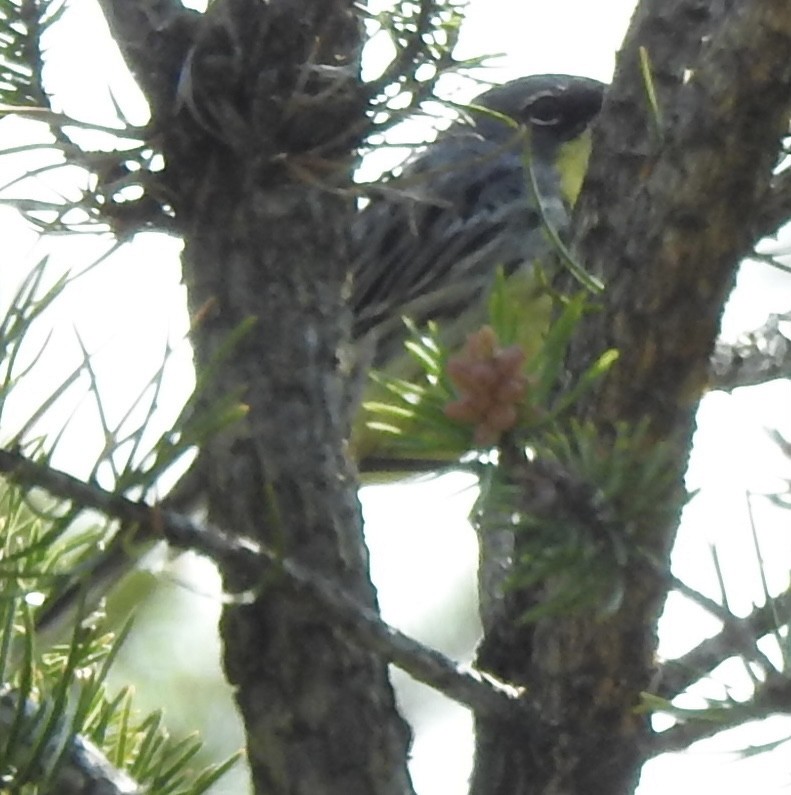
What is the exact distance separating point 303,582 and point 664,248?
0.21 meters

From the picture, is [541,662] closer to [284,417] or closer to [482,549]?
[284,417]

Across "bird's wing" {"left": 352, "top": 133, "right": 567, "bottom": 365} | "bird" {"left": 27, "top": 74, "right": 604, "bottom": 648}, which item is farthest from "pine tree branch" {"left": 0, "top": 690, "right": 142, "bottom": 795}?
"bird's wing" {"left": 352, "top": 133, "right": 567, "bottom": 365}

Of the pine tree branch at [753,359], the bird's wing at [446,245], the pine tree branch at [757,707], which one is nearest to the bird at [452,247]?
the bird's wing at [446,245]

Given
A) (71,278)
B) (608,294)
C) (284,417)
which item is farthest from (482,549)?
(71,278)

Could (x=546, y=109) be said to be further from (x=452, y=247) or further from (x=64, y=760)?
(x=64, y=760)

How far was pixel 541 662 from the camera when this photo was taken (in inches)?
29.8

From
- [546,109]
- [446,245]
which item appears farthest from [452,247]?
[546,109]

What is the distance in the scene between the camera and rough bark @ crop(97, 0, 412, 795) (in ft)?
2.74

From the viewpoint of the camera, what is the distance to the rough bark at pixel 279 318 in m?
0.84

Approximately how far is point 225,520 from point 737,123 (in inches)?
14.0

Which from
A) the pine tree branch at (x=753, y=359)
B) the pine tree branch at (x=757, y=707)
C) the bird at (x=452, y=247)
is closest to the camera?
the pine tree branch at (x=757, y=707)

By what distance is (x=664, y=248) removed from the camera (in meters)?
0.68

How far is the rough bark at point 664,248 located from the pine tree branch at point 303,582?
0.03 metres

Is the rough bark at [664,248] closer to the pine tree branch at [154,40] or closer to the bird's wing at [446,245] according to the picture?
the pine tree branch at [154,40]
